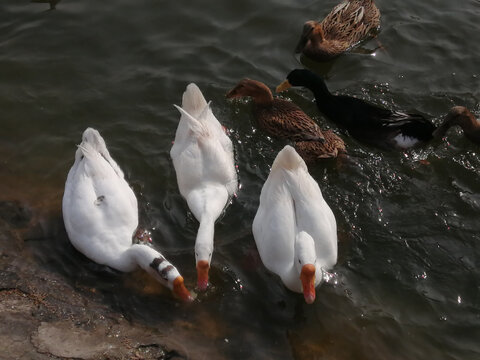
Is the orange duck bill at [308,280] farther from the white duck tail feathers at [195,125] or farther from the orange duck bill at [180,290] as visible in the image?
the white duck tail feathers at [195,125]

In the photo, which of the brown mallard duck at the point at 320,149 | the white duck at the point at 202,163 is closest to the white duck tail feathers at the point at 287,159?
the white duck at the point at 202,163

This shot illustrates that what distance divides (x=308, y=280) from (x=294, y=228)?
519mm

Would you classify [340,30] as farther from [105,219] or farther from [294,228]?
[105,219]

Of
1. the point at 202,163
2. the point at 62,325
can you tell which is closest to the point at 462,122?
the point at 202,163

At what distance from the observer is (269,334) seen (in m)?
4.39

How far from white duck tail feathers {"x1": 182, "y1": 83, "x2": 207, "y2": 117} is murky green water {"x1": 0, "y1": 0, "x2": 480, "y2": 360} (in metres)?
0.47

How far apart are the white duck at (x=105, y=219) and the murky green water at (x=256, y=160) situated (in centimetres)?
21

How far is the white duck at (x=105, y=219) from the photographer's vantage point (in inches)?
175

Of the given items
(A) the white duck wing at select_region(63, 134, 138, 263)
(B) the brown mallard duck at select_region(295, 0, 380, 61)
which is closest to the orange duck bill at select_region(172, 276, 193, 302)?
(A) the white duck wing at select_region(63, 134, 138, 263)

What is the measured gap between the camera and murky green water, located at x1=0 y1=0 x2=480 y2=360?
448cm

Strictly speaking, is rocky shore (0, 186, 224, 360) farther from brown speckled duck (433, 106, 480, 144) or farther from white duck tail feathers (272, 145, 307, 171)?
brown speckled duck (433, 106, 480, 144)

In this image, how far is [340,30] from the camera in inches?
278

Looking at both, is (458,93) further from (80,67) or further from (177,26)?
(80,67)

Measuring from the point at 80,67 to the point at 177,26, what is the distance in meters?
1.35
